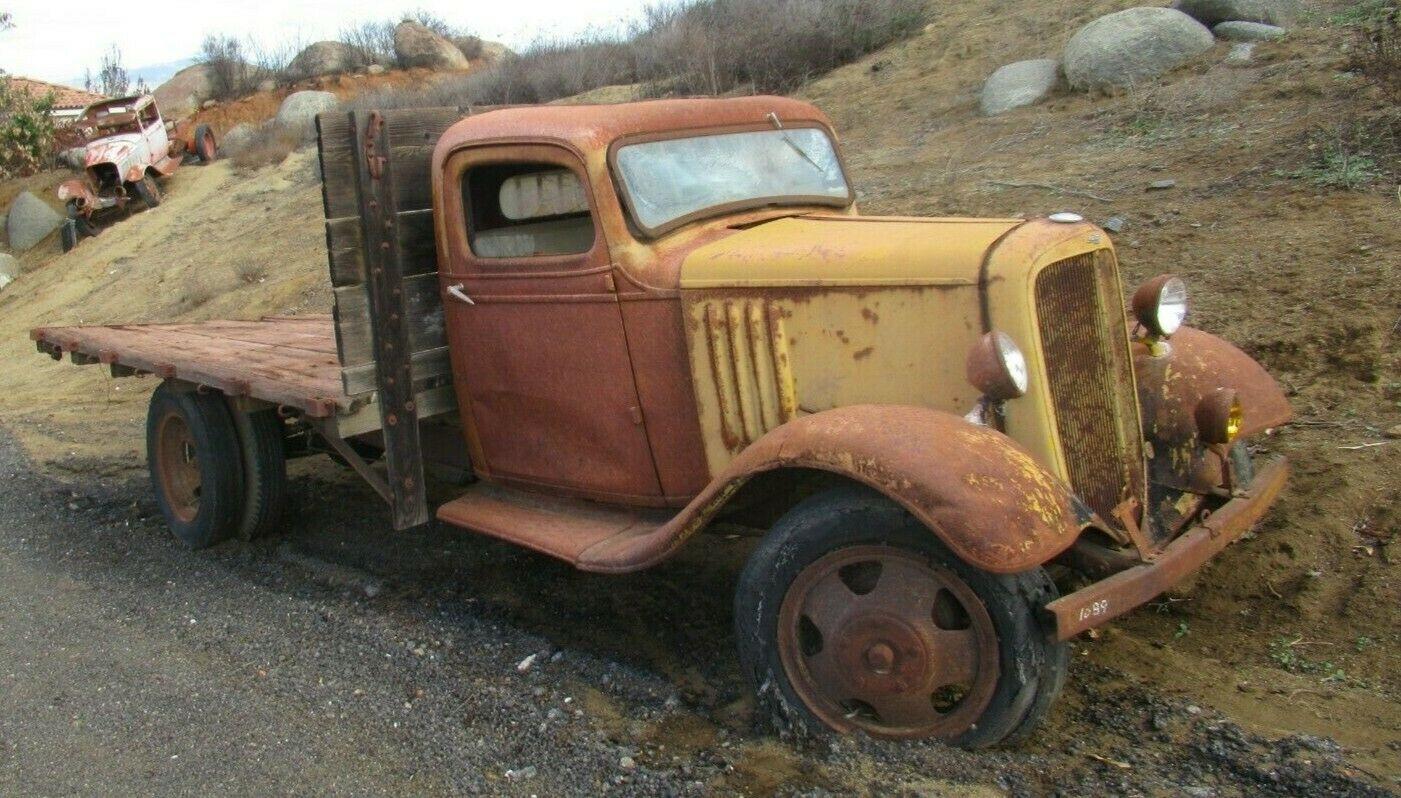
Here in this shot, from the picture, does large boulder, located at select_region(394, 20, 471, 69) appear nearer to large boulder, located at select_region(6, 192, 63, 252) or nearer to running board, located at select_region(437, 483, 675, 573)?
large boulder, located at select_region(6, 192, 63, 252)

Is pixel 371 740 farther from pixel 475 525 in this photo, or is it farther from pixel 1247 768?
pixel 1247 768

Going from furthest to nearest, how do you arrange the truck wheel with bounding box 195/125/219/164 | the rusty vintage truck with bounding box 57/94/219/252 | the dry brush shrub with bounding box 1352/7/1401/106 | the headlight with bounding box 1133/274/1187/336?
the truck wheel with bounding box 195/125/219/164, the rusty vintage truck with bounding box 57/94/219/252, the dry brush shrub with bounding box 1352/7/1401/106, the headlight with bounding box 1133/274/1187/336

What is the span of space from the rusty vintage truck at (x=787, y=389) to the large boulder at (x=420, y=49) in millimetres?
18783

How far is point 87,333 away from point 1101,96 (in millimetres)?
7096

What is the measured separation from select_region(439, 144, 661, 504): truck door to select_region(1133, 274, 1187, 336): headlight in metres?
1.70

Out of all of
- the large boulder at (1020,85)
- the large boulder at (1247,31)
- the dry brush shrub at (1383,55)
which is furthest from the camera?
the large boulder at (1020,85)

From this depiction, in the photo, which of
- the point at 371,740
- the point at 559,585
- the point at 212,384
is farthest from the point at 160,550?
the point at 371,740

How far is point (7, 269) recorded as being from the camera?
600 inches

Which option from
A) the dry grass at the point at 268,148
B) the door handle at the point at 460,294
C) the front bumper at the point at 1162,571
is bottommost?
the front bumper at the point at 1162,571

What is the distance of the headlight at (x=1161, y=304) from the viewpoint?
371cm

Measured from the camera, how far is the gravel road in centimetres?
296

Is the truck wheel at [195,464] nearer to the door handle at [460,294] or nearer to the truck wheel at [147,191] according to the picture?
the door handle at [460,294]

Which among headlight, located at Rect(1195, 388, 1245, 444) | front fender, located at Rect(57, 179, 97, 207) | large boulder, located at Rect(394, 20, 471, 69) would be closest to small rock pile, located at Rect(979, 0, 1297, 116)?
headlight, located at Rect(1195, 388, 1245, 444)

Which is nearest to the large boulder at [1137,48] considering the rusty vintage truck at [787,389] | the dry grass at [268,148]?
the rusty vintage truck at [787,389]
